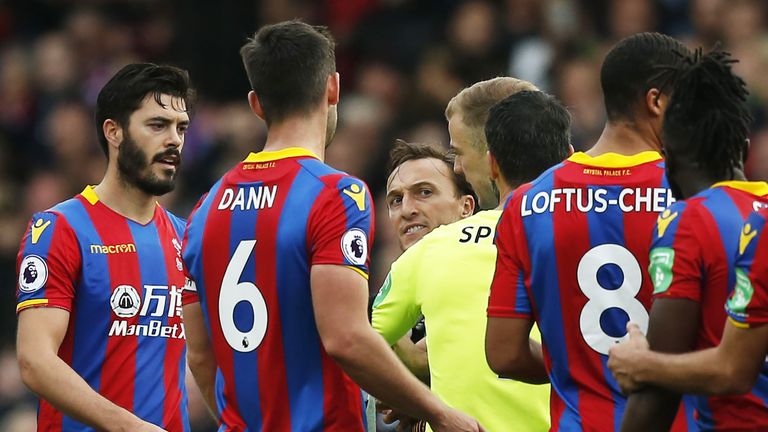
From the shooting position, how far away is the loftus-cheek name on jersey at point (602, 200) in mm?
4613

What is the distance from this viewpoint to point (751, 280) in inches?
155

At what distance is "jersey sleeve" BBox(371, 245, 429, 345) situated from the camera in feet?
18.0

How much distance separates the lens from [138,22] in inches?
569

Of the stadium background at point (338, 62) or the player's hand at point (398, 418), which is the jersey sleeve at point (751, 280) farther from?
the stadium background at point (338, 62)

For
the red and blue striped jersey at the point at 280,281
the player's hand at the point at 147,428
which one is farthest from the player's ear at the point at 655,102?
the player's hand at the point at 147,428

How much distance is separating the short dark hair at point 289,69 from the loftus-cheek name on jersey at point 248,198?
0.29 m

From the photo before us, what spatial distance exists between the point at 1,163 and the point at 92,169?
4.38 ft

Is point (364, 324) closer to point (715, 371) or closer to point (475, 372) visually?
point (475, 372)

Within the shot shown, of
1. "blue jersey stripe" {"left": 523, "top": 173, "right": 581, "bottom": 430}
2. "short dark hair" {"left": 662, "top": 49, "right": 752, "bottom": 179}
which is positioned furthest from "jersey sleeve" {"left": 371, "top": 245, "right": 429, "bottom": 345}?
"short dark hair" {"left": 662, "top": 49, "right": 752, "bottom": 179}

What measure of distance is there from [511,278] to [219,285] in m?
1.03

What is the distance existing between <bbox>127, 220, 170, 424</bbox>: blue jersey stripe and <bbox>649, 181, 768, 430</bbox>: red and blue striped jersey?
250cm

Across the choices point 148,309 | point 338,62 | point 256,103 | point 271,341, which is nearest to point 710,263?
point 271,341

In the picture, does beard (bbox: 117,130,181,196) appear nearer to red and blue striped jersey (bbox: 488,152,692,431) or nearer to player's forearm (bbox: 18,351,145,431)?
player's forearm (bbox: 18,351,145,431)

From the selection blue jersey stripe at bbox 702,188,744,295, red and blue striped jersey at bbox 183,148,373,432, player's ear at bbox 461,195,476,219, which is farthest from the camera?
player's ear at bbox 461,195,476,219
